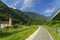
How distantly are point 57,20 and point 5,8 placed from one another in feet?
398

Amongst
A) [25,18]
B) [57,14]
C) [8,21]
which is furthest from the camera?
[25,18]

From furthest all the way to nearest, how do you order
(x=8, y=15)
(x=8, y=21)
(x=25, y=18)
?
(x=25, y=18) → (x=8, y=15) → (x=8, y=21)

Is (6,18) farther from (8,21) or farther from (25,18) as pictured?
(25,18)

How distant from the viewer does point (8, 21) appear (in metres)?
112

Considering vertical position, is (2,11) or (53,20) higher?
(2,11)

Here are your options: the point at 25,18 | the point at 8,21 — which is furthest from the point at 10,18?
the point at 25,18

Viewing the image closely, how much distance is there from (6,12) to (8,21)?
1693cm

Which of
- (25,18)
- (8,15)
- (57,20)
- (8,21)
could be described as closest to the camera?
(57,20)

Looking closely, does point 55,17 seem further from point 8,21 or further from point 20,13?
point 20,13

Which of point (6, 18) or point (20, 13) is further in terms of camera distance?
point (20, 13)

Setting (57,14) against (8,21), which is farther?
(8,21)

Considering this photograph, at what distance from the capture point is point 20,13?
150 metres

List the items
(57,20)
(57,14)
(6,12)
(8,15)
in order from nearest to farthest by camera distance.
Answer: (57,14) → (57,20) → (8,15) → (6,12)

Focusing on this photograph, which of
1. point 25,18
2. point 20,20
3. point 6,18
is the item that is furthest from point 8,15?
point 25,18
